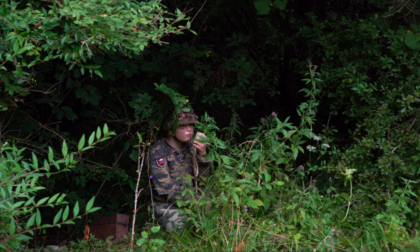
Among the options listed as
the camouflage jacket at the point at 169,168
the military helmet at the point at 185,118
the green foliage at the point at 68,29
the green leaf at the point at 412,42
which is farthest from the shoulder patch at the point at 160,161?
the green leaf at the point at 412,42

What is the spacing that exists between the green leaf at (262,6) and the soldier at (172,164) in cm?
115

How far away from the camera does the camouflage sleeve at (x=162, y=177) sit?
4055 mm

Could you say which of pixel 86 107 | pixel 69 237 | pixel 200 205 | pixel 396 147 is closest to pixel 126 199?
pixel 69 237

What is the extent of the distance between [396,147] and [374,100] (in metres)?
0.59

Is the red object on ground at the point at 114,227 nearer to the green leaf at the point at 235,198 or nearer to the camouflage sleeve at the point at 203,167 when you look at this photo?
the camouflage sleeve at the point at 203,167

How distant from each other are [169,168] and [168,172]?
0.32ft

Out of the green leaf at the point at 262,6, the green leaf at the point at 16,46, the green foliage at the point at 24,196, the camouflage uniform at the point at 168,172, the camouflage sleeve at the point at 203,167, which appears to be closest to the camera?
the green foliage at the point at 24,196

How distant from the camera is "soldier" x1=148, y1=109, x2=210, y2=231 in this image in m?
4.05

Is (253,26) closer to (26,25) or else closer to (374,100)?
(374,100)

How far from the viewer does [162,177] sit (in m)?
4.08

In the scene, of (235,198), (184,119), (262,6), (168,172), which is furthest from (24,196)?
(262,6)

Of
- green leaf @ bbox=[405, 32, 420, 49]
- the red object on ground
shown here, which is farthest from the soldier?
green leaf @ bbox=[405, 32, 420, 49]

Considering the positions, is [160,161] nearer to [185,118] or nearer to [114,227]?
[185,118]

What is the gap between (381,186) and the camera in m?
3.80
